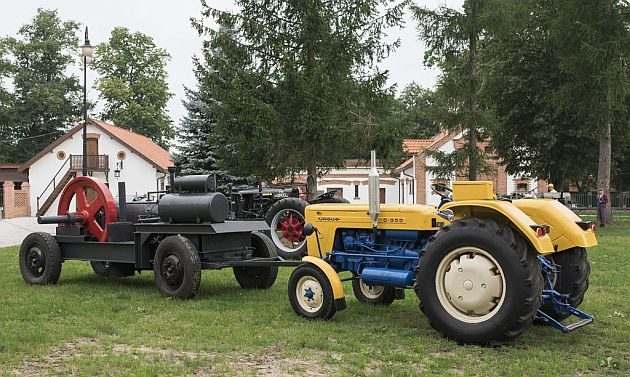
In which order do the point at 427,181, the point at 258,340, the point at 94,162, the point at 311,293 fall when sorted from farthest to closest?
1. the point at 427,181
2. the point at 94,162
3. the point at 311,293
4. the point at 258,340

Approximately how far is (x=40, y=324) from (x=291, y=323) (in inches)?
110

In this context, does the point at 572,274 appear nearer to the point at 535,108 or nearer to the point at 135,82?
the point at 535,108

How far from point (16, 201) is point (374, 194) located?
145ft

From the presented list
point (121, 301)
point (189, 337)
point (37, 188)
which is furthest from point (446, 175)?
point (37, 188)

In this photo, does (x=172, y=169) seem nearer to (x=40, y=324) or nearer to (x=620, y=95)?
(x=40, y=324)

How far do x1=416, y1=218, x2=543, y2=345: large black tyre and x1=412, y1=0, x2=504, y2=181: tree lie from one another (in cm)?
1506

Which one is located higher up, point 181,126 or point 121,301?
point 181,126

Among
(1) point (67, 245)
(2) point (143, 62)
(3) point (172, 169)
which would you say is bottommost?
(1) point (67, 245)

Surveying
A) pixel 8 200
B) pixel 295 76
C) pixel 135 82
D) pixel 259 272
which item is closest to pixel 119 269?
pixel 259 272

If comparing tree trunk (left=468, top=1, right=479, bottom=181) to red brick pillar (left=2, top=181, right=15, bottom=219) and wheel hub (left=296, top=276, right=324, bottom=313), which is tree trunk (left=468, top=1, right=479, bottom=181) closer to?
wheel hub (left=296, top=276, right=324, bottom=313)

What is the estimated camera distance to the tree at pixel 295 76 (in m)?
17.8

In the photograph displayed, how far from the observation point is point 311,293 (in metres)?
7.98

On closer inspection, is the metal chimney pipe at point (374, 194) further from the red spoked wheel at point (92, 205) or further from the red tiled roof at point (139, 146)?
the red tiled roof at point (139, 146)

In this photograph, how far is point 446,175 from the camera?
22422 millimetres
